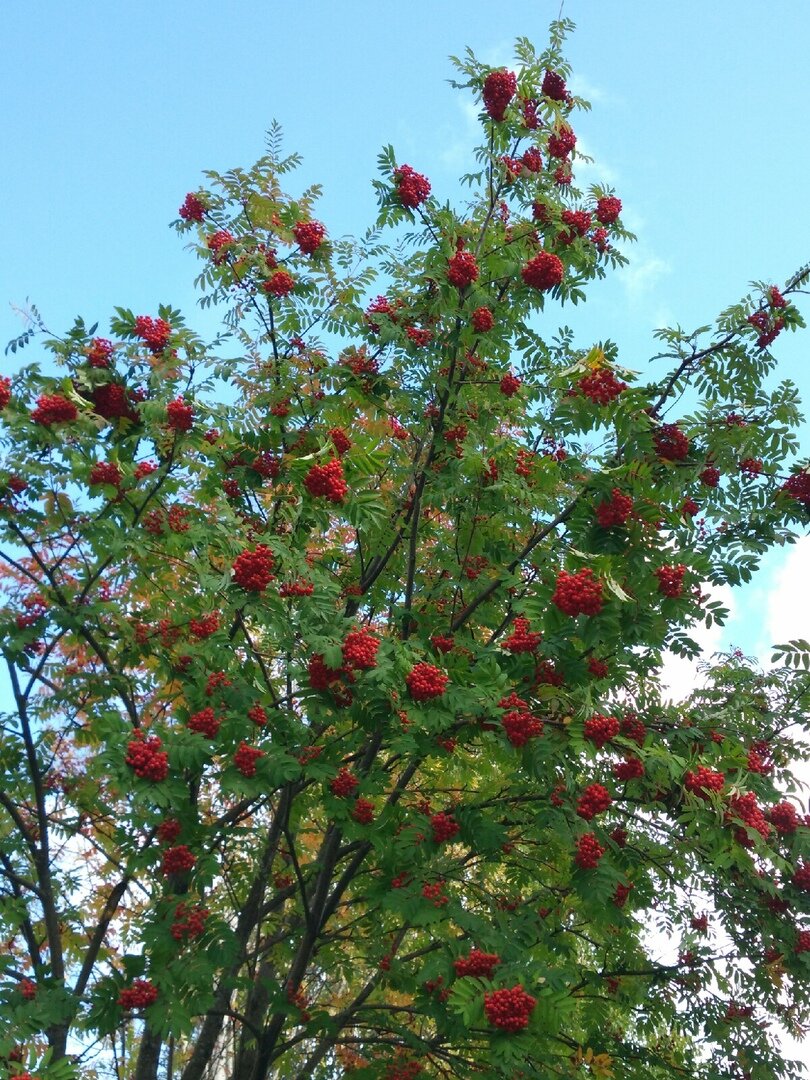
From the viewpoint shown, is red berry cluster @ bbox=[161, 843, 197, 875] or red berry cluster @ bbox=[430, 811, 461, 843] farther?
red berry cluster @ bbox=[430, 811, 461, 843]

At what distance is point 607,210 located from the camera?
7711 mm

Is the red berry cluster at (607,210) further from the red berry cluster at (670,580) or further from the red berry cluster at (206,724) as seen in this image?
the red berry cluster at (206,724)

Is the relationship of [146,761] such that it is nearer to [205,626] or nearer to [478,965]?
[205,626]

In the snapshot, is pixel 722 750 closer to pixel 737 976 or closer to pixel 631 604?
pixel 631 604

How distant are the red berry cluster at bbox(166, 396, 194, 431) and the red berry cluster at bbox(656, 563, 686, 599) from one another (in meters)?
3.19

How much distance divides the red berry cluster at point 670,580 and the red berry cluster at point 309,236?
13.1ft

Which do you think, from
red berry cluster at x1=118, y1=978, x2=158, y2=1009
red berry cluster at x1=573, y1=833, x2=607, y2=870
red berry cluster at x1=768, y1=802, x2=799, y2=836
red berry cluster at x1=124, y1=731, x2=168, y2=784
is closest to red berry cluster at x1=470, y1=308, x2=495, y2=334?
red berry cluster at x1=573, y1=833, x2=607, y2=870

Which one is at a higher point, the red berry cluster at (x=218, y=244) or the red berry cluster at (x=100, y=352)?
the red berry cluster at (x=218, y=244)

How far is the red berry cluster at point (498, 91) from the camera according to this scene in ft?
24.1

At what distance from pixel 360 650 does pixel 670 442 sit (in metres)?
2.43

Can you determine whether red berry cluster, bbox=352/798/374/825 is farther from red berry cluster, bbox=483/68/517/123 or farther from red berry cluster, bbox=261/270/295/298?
red berry cluster, bbox=483/68/517/123

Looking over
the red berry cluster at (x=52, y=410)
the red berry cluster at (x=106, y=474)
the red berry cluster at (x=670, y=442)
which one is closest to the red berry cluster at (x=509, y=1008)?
the red berry cluster at (x=670, y=442)

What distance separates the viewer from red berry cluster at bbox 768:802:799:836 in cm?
646

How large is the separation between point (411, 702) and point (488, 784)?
2.45m
